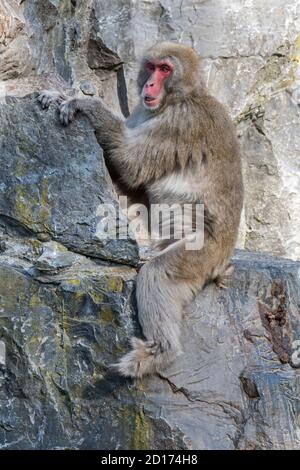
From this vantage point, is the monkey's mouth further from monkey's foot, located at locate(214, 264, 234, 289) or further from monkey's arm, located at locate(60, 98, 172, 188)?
monkey's foot, located at locate(214, 264, 234, 289)

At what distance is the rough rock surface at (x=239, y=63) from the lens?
29.2 ft

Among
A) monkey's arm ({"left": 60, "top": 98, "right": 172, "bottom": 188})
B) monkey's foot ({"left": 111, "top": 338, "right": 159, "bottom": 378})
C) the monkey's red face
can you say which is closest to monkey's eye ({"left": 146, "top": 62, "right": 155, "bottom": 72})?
the monkey's red face

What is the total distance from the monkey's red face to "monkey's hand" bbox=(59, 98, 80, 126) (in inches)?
21.6

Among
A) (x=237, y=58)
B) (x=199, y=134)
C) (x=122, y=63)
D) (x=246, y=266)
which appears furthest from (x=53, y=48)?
(x=246, y=266)

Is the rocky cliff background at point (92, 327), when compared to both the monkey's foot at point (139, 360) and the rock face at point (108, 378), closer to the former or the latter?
the rock face at point (108, 378)

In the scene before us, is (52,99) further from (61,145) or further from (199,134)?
(199,134)

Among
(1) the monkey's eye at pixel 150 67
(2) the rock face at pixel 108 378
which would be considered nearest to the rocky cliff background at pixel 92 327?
(2) the rock face at pixel 108 378

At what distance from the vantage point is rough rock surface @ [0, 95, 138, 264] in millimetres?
6332

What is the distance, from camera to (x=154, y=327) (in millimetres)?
5914

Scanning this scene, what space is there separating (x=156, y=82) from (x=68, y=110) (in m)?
0.74

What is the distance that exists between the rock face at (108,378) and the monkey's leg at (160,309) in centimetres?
15

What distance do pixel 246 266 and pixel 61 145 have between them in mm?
1851
